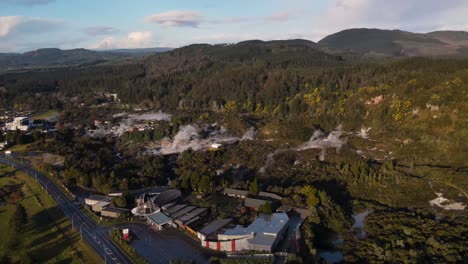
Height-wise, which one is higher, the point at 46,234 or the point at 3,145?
the point at 3,145

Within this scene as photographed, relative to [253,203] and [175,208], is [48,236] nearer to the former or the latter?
[175,208]

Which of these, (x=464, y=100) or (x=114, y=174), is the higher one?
(x=464, y=100)

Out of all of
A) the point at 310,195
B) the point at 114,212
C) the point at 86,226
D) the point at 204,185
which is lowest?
the point at 86,226

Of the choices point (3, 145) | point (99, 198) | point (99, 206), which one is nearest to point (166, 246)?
point (99, 206)

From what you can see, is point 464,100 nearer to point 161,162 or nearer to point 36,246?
point 161,162

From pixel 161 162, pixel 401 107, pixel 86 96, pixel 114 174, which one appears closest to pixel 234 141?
pixel 161 162

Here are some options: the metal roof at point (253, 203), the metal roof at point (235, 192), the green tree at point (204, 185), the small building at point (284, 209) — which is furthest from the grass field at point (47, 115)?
the small building at point (284, 209)

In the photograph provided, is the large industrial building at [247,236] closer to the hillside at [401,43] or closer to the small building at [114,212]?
the small building at [114,212]
